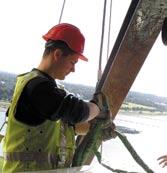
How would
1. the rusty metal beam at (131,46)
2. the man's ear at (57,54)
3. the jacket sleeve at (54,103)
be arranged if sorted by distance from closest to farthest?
the jacket sleeve at (54,103) → the man's ear at (57,54) → the rusty metal beam at (131,46)

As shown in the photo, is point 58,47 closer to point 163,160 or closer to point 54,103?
point 54,103

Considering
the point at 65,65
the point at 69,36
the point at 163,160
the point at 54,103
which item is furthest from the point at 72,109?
the point at 163,160

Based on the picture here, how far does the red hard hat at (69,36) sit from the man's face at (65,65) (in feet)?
0.13

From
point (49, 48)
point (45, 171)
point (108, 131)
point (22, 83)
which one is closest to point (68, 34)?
point (49, 48)

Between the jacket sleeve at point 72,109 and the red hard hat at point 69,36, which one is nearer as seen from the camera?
the jacket sleeve at point 72,109

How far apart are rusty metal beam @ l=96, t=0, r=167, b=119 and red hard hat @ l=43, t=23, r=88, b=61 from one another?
0.67 m

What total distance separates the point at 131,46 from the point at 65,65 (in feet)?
3.38

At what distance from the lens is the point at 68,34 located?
1911 mm

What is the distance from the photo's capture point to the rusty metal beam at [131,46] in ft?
8.82

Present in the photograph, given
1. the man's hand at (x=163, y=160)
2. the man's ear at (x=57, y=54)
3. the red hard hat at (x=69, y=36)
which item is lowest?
the man's hand at (x=163, y=160)

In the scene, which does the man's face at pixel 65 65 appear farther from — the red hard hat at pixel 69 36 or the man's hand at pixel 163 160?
the man's hand at pixel 163 160

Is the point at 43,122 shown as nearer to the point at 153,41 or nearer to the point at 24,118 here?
the point at 24,118

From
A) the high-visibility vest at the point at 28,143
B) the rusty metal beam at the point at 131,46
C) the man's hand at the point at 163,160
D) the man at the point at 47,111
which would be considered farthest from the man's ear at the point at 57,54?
the man's hand at the point at 163,160

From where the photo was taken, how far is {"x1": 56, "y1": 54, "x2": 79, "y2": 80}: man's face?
187 centimetres
